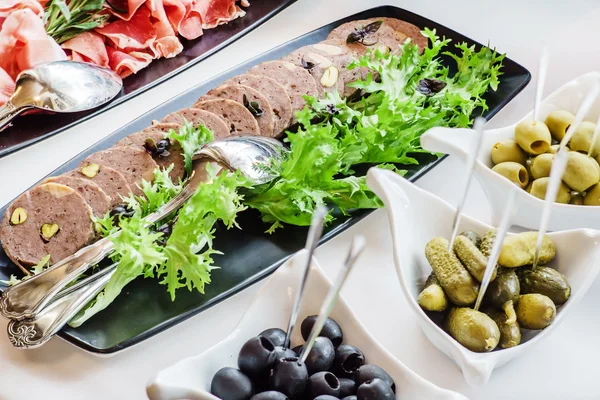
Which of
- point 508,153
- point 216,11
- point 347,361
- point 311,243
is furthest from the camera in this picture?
point 216,11

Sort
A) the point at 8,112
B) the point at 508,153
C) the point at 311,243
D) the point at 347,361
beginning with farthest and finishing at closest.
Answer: the point at 8,112 < the point at 508,153 < the point at 347,361 < the point at 311,243

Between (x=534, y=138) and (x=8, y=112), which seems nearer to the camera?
(x=534, y=138)

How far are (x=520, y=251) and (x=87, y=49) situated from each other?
1.55 meters

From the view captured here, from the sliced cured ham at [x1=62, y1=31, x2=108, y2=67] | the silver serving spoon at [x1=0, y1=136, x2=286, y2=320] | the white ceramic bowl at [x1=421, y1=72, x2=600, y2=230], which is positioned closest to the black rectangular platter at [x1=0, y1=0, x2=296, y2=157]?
the sliced cured ham at [x1=62, y1=31, x2=108, y2=67]

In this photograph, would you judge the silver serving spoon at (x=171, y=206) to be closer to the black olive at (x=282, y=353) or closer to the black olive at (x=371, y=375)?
the black olive at (x=282, y=353)

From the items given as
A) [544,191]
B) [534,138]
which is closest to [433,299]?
[544,191]

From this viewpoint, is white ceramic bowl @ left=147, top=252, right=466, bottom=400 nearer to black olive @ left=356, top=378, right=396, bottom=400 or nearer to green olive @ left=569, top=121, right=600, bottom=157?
black olive @ left=356, top=378, right=396, bottom=400

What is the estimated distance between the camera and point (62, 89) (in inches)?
78.7

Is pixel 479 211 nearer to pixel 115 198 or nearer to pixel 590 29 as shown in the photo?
pixel 115 198

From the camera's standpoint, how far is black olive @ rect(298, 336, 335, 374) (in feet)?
3.68

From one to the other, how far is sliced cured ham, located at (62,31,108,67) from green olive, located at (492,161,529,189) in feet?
4.30

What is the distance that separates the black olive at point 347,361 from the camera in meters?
1.16

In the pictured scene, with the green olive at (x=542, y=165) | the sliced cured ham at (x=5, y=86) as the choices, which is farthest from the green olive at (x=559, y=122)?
the sliced cured ham at (x=5, y=86)

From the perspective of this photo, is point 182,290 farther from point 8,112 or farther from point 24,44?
point 24,44
